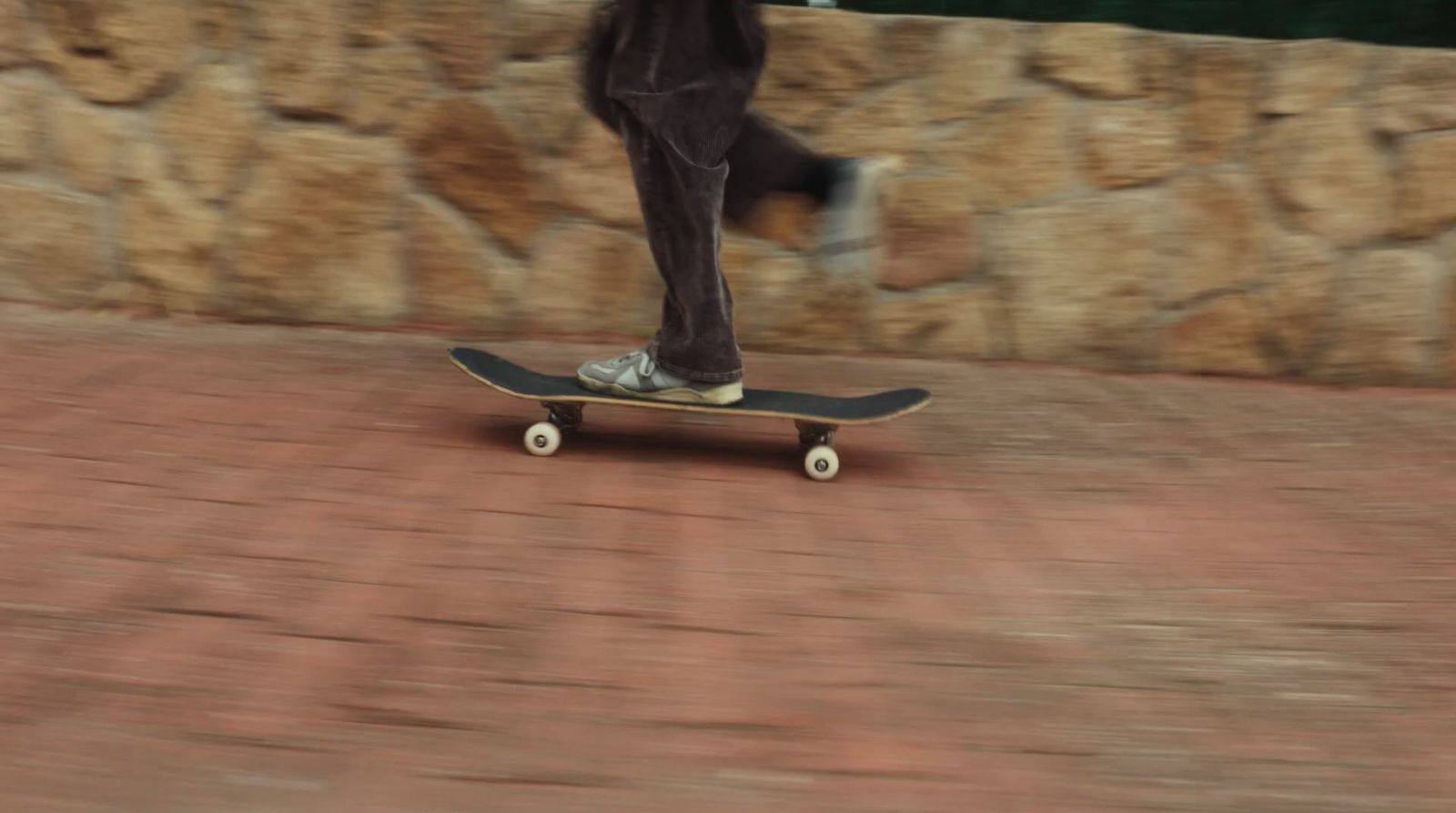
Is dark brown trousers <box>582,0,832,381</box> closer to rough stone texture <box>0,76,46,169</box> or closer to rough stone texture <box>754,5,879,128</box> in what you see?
rough stone texture <box>754,5,879,128</box>

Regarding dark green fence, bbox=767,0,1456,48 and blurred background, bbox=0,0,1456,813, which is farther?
dark green fence, bbox=767,0,1456,48

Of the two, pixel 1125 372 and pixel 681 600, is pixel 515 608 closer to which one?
pixel 681 600

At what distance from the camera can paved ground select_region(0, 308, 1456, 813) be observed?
234 cm

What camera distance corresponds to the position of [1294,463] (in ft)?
14.6

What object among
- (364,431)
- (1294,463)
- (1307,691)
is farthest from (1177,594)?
(364,431)

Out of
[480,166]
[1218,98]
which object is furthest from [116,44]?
[1218,98]

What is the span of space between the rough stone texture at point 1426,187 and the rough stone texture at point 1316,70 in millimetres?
326

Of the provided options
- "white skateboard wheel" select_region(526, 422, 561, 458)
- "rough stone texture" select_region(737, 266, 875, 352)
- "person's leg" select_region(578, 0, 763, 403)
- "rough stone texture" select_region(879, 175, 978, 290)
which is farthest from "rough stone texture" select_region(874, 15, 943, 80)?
"white skateboard wheel" select_region(526, 422, 561, 458)

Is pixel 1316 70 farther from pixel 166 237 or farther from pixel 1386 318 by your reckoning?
pixel 166 237

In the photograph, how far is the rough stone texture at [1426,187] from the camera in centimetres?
544

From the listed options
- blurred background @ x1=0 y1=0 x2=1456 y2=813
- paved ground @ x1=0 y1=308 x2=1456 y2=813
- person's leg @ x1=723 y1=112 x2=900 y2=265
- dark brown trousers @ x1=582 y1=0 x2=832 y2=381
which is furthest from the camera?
person's leg @ x1=723 y1=112 x2=900 y2=265

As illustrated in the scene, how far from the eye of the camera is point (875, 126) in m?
5.46

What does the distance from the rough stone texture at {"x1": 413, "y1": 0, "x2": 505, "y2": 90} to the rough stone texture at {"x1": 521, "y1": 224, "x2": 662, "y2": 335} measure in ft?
2.16

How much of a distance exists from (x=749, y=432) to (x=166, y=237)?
2487mm
